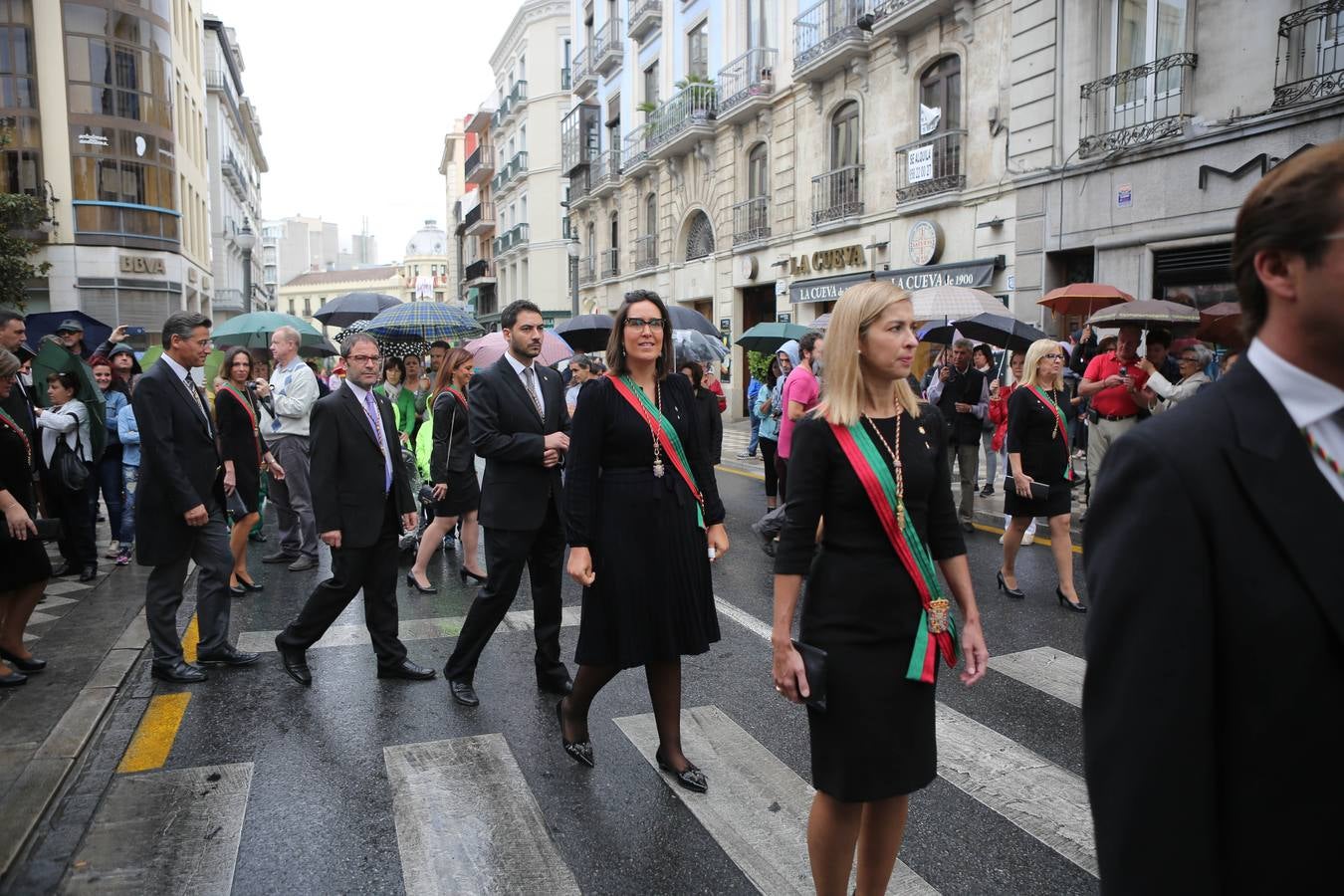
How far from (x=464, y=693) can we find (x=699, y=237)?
81.0ft

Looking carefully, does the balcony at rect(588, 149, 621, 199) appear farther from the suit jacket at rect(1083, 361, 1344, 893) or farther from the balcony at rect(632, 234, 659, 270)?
the suit jacket at rect(1083, 361, 1344, 893)

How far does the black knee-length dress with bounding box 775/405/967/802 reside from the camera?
2568 mm

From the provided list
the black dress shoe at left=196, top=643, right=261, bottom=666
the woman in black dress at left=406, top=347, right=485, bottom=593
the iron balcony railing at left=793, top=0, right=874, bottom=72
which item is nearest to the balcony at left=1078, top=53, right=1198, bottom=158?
the iron balcony railing at left=793, top=0, right=874, bottom=72

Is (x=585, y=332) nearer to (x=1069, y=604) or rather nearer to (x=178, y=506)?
(x=1069, y=604)

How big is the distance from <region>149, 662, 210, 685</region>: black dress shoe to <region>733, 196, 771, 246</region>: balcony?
19.8m

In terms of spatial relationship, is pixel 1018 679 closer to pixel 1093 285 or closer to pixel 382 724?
pixel 382 724

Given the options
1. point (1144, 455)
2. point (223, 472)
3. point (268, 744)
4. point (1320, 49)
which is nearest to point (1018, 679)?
point (268, 744)

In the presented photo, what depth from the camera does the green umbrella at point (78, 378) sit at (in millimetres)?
7621

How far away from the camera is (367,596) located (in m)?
5.30

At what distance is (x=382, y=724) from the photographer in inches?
180

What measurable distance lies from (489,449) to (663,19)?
2749 cm

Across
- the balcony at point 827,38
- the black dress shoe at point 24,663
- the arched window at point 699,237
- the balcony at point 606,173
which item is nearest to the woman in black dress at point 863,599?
the black dress shoe at point 24,663

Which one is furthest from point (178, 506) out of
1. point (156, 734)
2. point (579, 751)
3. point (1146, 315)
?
point (1146, 315)

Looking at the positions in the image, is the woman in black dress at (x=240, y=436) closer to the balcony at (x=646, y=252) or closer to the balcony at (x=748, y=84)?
the balcony at (x=748, y=84)
